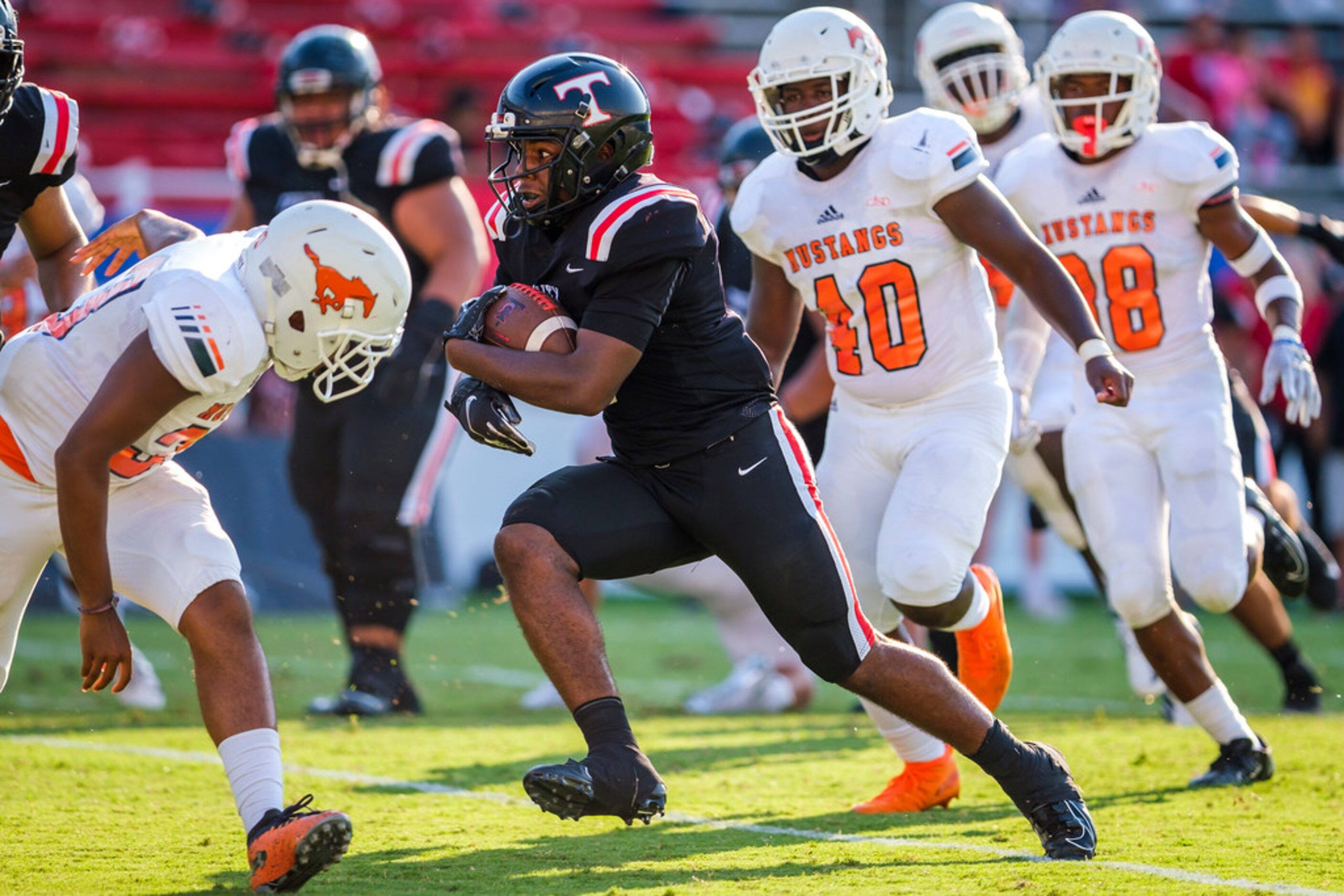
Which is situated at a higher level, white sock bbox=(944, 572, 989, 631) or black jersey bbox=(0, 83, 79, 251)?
black jersey bbox=(0, 83, 79, 251)

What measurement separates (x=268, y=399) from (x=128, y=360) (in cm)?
694

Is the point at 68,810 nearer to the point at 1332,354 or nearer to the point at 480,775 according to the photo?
the point at 480,775

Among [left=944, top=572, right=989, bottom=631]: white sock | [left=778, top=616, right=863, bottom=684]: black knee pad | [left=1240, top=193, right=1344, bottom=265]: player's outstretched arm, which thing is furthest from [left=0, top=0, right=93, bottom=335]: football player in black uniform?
[left=1240, top=193, right=1344, bottom=265]: player's outstretched arm

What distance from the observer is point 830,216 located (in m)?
4.13

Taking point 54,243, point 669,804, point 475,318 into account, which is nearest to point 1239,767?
point 669,804

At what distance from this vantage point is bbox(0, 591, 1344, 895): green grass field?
3326 millimetres

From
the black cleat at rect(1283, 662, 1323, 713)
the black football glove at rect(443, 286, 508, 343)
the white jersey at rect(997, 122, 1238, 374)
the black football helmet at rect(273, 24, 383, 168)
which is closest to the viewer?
the black football glove at rect(443, 286, 508, 343)

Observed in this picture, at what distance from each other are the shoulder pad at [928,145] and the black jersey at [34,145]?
1979 millimetres

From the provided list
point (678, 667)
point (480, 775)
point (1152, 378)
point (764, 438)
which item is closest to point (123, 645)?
point (764, 438)

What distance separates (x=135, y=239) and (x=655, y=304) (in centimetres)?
137

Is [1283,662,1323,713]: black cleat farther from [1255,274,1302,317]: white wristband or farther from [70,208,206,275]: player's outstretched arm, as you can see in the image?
[70,208,206,275]: player's outstretched arm

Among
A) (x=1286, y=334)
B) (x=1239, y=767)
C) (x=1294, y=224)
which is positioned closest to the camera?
(x=1239, y=767)

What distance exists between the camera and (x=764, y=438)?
355cm

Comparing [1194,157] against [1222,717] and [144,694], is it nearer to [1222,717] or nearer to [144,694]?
[1222,717]
